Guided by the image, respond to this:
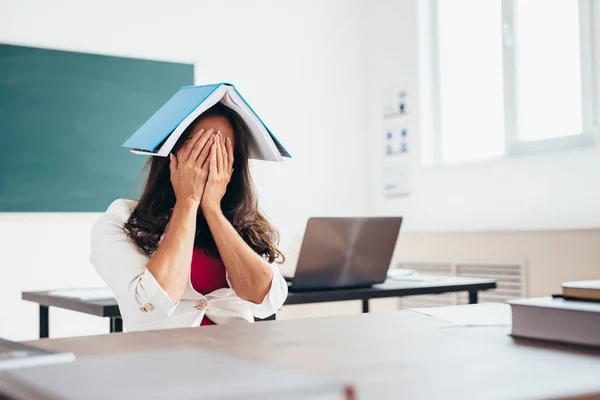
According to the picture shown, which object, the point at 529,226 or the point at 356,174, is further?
the point at 356,174

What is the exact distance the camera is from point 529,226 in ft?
11.8

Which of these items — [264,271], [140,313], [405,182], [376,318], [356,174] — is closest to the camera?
[376,318]

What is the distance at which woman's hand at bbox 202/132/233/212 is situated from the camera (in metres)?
1.62

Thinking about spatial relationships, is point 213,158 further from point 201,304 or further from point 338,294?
point 338,294

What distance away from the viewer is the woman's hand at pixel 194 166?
1610 mm

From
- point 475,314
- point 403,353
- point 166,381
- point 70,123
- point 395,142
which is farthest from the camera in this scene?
point 395,142

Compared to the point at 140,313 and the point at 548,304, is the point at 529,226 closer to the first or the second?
the point at 140,313

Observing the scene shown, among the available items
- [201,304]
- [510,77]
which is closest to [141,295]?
[201,304]

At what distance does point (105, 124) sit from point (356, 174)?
1.68m

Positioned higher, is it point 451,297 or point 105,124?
point 105,124

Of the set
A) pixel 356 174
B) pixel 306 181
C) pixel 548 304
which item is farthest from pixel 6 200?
pixel 548 304

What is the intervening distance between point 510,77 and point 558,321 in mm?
3182

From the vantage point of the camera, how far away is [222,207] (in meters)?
1.77

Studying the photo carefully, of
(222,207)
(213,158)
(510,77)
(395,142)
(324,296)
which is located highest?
(510,77)
